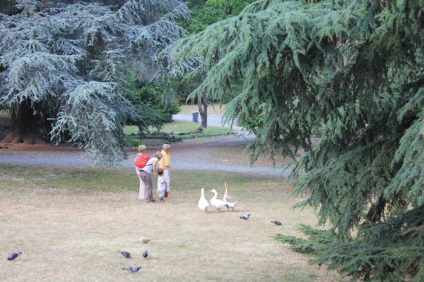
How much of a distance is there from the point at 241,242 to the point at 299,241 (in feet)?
4.22

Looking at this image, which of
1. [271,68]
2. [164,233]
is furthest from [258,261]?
[271,68]

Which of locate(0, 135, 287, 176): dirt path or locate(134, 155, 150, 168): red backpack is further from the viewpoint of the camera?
locate(0, 135, 287, 176): dirt path

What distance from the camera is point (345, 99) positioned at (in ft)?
25.3

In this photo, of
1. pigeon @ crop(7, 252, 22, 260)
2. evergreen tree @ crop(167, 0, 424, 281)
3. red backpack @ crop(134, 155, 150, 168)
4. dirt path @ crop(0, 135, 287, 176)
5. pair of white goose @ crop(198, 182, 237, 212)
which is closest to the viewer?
evergreen tree @ crop(167, 0, 424, 281)

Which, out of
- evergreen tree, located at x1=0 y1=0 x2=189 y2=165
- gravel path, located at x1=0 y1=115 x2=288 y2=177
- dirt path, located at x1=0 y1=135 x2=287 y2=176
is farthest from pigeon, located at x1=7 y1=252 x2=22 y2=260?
dirt path, located at x1=0 y1=135 x2=287 y2=176

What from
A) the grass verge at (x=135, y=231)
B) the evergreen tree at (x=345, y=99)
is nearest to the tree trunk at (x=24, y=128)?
the grass verge at (x=135, y=231)

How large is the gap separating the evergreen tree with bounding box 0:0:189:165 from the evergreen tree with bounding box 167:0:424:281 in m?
10.4

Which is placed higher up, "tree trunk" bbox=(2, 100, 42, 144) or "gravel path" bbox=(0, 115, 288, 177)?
"tree trunk" bbox=(2, 100, 42, 144)

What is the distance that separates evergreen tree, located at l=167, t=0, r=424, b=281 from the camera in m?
6.29

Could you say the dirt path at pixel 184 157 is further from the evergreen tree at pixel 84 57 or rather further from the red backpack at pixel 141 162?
the red backpack at pixel 141 162

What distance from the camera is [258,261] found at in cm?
1109

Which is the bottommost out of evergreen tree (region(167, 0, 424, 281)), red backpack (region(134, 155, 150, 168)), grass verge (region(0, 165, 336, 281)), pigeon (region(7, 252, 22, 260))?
grass verge (region(0, 165, 336, 281))

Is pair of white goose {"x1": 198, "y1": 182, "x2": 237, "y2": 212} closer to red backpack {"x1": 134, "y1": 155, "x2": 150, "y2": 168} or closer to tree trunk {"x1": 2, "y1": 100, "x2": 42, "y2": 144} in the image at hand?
red backpack {"x1": 134, "y1": 155, "x2": 150, "y2": 168}

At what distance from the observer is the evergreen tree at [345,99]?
6289mm
